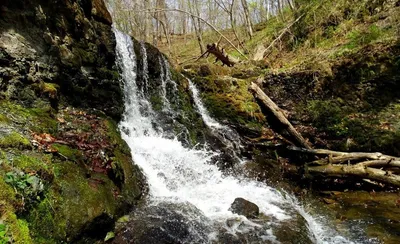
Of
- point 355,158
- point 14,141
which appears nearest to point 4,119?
point 14,141

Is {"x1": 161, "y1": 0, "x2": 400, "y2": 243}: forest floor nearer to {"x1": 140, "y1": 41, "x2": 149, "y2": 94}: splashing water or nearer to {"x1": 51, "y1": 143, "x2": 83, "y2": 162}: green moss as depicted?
{"x1": 140, "y1": 41, "x2": 149, "y2": 94}: splashing water

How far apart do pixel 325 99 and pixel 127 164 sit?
22.6ft

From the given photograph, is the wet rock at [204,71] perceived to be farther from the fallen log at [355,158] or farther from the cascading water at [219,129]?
the fallen log at [355,158]

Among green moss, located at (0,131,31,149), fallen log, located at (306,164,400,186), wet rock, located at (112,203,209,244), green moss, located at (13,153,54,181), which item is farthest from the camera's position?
fallen log, located at (306,164,400,186)

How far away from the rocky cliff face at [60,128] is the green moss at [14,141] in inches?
0.5

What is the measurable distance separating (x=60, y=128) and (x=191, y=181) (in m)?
3.14

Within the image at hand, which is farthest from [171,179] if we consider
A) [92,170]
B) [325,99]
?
[325,99]

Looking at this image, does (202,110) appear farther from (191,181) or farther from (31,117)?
(31,117)

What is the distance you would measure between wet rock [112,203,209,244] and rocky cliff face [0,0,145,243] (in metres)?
0.30

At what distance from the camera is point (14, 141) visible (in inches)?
152

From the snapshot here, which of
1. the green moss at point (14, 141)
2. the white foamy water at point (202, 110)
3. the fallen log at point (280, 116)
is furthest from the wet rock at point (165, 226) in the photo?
the white foamy water at point (202, 110)

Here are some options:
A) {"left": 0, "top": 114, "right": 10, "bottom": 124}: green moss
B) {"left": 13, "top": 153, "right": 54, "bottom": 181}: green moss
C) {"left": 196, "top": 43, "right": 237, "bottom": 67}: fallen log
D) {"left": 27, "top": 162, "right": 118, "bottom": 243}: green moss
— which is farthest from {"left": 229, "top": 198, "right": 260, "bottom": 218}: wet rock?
{"left": 196, "top": 43, "right": 237, "bottom": 67}: fallen log

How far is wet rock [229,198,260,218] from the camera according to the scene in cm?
546

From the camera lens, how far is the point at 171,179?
22.0ft
